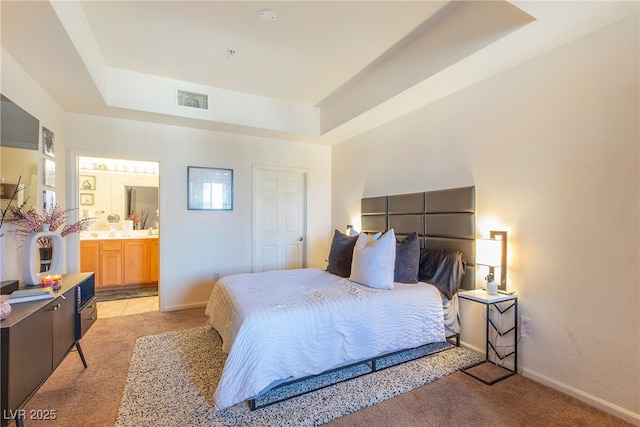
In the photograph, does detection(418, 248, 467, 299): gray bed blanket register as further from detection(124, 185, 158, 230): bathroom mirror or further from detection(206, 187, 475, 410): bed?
detection(124, 185, 158, 230): bathroom mirror

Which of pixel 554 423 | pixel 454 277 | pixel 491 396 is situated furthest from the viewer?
pixel 454 277

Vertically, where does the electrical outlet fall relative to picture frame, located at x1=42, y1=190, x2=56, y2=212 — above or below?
below

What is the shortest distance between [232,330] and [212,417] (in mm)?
497

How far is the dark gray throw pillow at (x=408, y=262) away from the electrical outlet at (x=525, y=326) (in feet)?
2.77

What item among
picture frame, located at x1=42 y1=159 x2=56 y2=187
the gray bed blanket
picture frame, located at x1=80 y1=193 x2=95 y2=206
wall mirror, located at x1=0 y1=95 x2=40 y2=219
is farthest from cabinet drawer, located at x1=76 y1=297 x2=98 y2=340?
picture frame, located at x1=80 y1=193 x2=95 y2=206

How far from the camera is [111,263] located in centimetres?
482

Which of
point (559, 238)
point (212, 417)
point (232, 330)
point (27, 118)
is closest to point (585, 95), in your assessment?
point (559, 238)

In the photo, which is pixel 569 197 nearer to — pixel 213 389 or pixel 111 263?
pixel 213 389

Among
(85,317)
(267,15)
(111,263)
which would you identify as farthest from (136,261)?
(267,15)

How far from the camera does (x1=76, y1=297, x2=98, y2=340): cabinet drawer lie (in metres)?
2.20

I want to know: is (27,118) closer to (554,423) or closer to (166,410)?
(166,410)

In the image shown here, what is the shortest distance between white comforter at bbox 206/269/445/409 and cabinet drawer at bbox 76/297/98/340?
3.11ft

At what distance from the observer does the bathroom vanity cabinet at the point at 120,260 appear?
4691 mm

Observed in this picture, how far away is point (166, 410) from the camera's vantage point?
6.14 feet
